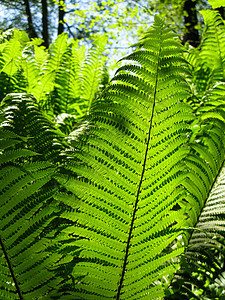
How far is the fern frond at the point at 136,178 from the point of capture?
66 centimetres

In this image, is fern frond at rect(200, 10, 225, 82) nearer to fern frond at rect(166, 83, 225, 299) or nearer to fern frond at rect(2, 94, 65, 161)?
fern frond at rect(166, 83, 225, 299)

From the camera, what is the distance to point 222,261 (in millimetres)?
975

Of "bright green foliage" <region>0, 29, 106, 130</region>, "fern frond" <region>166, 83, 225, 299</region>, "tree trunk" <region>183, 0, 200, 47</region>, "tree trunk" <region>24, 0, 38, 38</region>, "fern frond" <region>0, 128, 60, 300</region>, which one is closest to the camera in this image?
"fern frond" <region>0, 128, 60, 300</region>

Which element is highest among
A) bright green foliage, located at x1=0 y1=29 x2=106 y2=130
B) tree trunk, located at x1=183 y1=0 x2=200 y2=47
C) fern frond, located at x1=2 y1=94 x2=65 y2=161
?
tree trunk, located at x1=183 y1=0 x2=200 y2=47

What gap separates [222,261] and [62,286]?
1.81ft

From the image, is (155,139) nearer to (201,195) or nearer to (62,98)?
(201,195)

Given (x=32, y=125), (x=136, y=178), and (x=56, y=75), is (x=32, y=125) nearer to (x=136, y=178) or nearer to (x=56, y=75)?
(x=136, y=178)

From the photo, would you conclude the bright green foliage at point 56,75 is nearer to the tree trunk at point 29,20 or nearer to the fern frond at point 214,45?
the fern frond at point 214,45

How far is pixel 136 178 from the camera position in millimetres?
667

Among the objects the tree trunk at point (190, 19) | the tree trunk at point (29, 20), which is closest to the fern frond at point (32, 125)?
the tree trunk at point (190, 19)

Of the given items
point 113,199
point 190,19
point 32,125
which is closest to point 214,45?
point 32,125

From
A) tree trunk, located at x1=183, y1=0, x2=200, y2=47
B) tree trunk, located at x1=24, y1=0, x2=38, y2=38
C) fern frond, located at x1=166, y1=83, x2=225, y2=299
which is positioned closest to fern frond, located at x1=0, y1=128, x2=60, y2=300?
fern frond, located at x1=166, y1=83, x2=225, y2=299

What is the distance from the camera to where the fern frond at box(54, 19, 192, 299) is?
2.16 feet

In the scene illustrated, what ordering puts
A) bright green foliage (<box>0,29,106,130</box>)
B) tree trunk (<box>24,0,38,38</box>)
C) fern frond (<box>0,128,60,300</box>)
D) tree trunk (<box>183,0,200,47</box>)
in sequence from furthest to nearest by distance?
tree trunk (<box>24,0,38,38</box>) → tree trunk (<box>183,0,200,47</box>) → bright green foliage (<box>0,29,106,130</box>) → fern frond (<box>0,128,60,300</box>)
